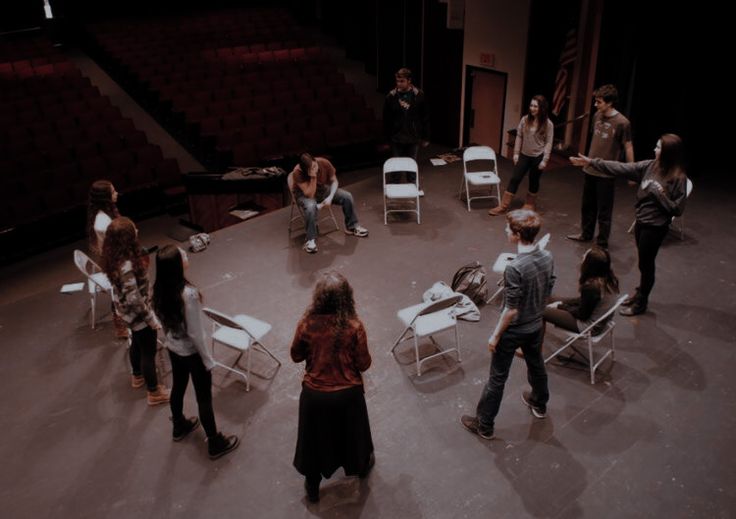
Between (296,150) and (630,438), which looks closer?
(630,438)

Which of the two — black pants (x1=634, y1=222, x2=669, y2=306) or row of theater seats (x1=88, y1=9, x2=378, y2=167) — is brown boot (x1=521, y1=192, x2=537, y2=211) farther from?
row of theater seats (x1=88, y1=9, x2=378, y2=167)

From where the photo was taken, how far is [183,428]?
3.75 meters

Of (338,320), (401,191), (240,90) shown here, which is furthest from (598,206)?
(240,90)

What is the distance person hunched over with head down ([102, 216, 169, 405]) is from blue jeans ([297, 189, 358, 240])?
235 cm

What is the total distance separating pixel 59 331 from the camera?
4949 millimetres

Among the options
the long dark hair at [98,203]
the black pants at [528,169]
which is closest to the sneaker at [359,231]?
the black pants at [528,169]

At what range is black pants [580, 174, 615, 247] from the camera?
18.0 ft

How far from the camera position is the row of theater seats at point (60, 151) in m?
7.16

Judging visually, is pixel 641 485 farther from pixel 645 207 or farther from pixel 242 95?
pixel 242 95

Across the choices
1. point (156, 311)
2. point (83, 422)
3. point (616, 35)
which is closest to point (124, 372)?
point (83, 422)

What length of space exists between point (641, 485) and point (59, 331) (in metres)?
4.46

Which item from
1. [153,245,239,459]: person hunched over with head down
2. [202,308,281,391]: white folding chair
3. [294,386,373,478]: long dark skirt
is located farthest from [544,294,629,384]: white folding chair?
[153,245,239,459]: person hunched over with head down

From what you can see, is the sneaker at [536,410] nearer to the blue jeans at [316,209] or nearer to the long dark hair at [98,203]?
the blue jeans at [316,209]

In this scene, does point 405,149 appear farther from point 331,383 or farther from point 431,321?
point 331,383
